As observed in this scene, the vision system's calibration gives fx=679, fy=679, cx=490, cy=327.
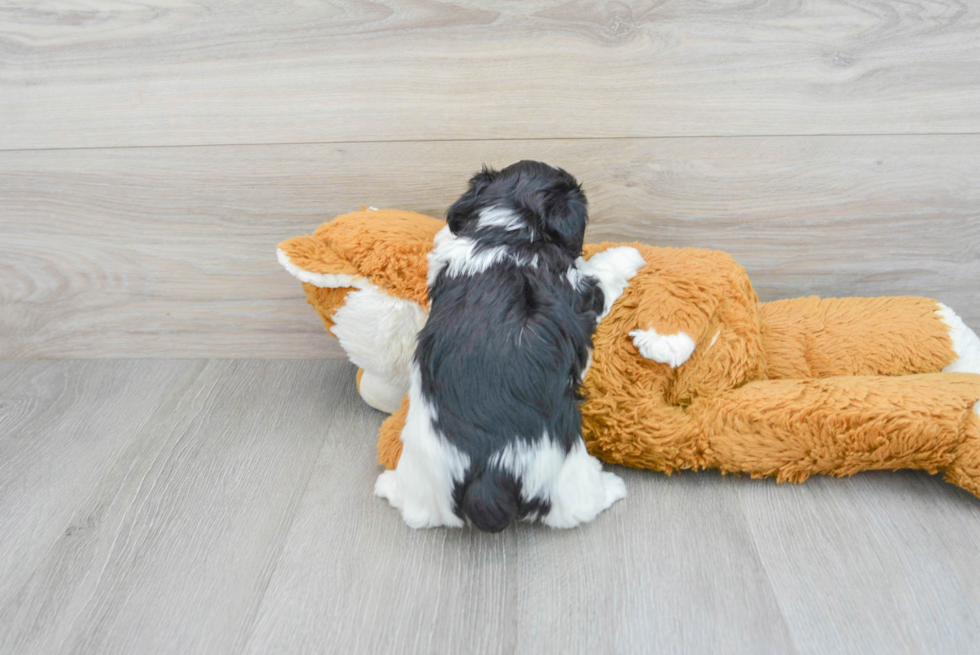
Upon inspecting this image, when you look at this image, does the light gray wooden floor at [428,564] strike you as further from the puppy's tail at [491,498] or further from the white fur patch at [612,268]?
the white fur patch at [612,268]

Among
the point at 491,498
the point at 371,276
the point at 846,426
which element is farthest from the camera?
the point at 371,276

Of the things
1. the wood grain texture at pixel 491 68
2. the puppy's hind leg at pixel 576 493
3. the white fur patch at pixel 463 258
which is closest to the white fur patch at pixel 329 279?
the white fur patch at pixel 463 258

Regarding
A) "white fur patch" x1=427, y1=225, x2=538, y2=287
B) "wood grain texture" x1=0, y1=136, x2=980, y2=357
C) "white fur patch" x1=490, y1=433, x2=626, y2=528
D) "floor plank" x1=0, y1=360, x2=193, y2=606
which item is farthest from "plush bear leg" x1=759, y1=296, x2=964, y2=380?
"floor plank" x1=0, y1=360, x2=193, y2=606

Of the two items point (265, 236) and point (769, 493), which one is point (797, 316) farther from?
point (265, 236)

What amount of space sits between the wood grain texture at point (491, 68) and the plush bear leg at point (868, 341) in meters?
0.32

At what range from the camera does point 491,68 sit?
1.17 metres

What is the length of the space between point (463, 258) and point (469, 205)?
89 millimetres

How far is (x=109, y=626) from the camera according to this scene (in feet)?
2.88

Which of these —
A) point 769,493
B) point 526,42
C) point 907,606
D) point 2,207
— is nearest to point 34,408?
point 2,207

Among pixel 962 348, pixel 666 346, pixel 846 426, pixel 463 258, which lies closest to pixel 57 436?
pixel 463 258

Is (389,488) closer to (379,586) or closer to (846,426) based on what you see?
(379,586)

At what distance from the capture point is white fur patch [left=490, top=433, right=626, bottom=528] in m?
0.87

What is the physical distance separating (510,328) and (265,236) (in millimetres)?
673

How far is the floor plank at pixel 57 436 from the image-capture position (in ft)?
3.42
